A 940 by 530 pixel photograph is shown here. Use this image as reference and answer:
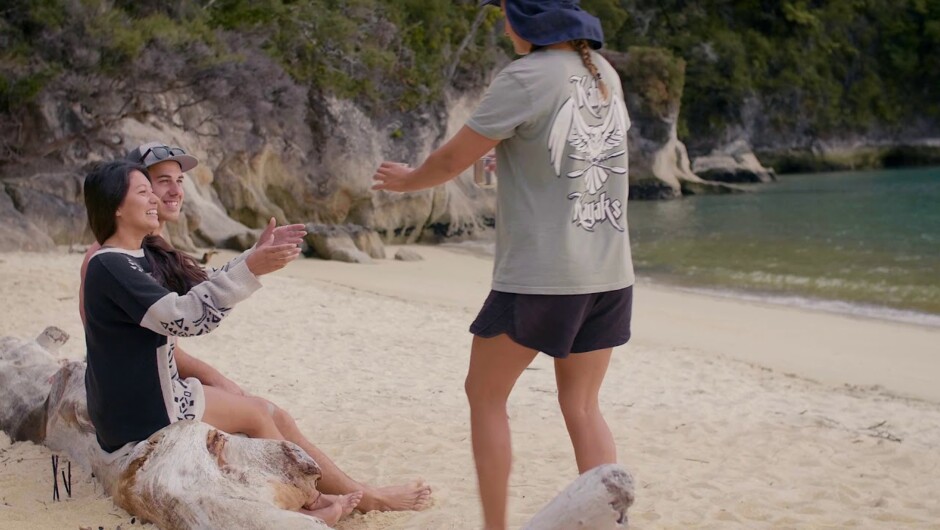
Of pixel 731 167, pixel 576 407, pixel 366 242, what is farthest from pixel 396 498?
pixel 731 167

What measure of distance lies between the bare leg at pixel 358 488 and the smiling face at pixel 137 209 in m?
0.87

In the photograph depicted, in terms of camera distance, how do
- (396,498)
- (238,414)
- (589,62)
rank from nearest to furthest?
(589,62) → (238,414) → (396,498)

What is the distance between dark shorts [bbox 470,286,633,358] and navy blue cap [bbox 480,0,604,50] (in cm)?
76

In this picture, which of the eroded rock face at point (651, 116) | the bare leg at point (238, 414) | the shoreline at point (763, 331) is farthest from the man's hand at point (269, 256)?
the eroded rock face at point (651, 116)

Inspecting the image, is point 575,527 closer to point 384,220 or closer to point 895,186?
point 384,220

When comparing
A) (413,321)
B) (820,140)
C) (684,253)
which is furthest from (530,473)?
(820,140)

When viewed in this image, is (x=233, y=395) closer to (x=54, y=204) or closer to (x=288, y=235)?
(x=288, y=235)

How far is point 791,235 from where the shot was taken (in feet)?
75.3

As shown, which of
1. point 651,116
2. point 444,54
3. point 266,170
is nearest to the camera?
point 266,170

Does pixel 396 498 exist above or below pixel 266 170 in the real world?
below

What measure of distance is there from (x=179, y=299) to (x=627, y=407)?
12.1ft

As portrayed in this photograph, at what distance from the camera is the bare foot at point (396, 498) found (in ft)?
12.4

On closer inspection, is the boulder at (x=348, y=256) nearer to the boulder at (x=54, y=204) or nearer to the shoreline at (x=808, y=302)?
the boulder at (x=54, y=204)

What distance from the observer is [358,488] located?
3773mm
